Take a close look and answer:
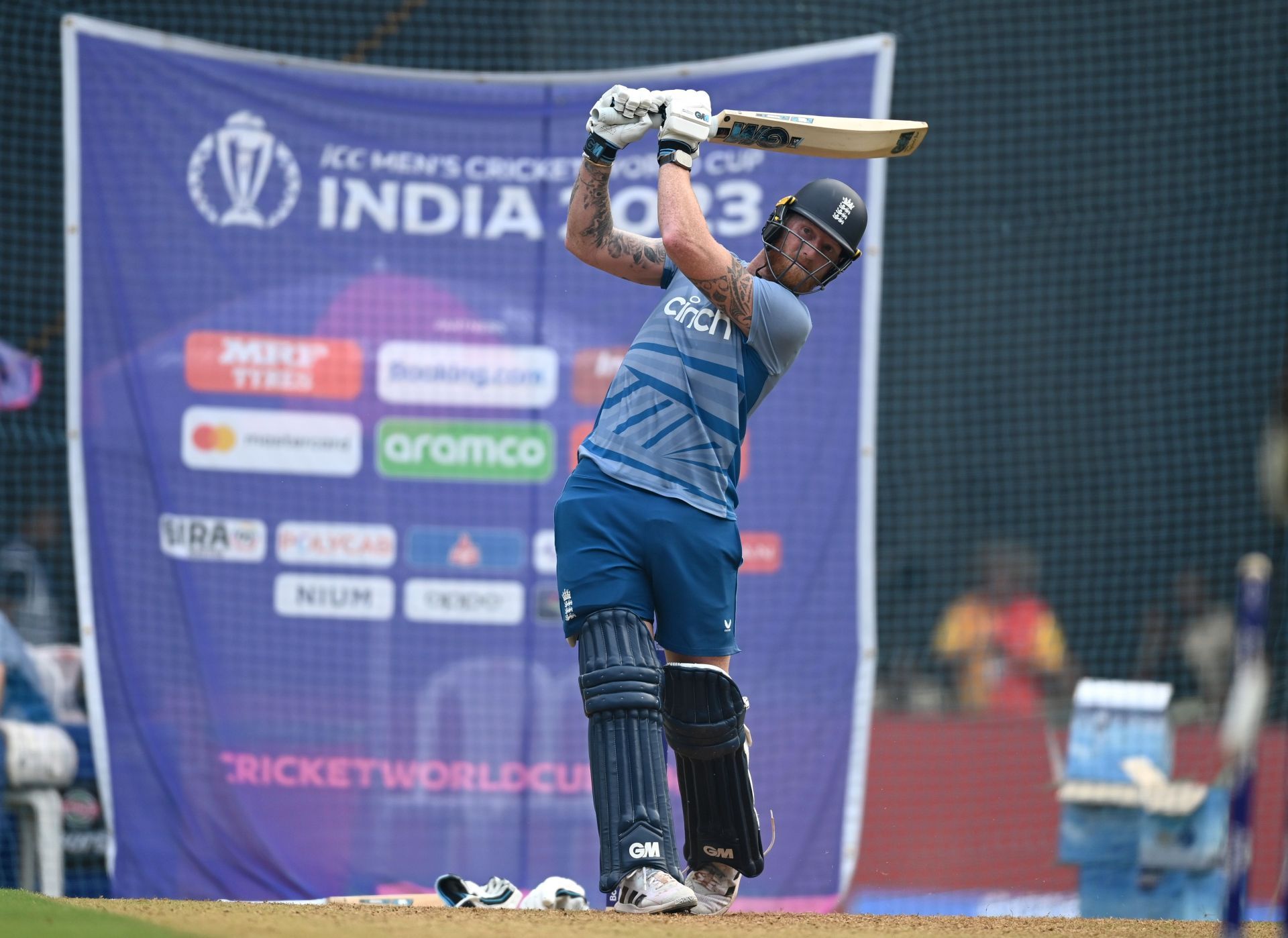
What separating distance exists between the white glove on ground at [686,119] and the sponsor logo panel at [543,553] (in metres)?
3.31

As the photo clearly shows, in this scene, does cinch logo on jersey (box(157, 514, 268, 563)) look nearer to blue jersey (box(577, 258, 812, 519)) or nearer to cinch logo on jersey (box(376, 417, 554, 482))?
cinch logo on jersey (box(376, 417, 554, 482))

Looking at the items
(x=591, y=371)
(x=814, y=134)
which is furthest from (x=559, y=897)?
(x=591, y=371)

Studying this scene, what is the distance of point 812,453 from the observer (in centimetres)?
734

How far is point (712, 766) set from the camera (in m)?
4.32

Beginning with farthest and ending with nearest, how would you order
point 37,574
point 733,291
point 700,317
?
point 37,574, point 700,317, point 733,291

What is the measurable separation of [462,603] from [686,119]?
3570 mm

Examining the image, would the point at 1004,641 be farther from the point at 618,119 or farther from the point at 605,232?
the point at 618,119

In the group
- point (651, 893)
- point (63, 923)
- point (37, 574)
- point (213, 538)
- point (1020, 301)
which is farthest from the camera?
point (1020, 301)

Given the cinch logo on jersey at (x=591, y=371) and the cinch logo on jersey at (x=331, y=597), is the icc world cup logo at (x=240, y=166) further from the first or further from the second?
the cinch logo on jersey at (x=331, y=597)

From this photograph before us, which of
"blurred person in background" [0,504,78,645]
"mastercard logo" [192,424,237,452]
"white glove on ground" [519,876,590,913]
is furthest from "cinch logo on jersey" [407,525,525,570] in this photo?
"white glove on ground" [519,876,590,913]

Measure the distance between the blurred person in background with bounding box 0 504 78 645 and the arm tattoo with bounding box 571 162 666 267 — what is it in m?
4.22

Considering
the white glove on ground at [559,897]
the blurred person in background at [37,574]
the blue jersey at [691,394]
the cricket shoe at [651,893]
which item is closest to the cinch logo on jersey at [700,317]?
the blue jersey at [691,394]

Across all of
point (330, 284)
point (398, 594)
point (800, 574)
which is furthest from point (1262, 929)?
point (330, 284)

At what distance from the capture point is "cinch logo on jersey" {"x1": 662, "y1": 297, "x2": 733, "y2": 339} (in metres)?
4.16
